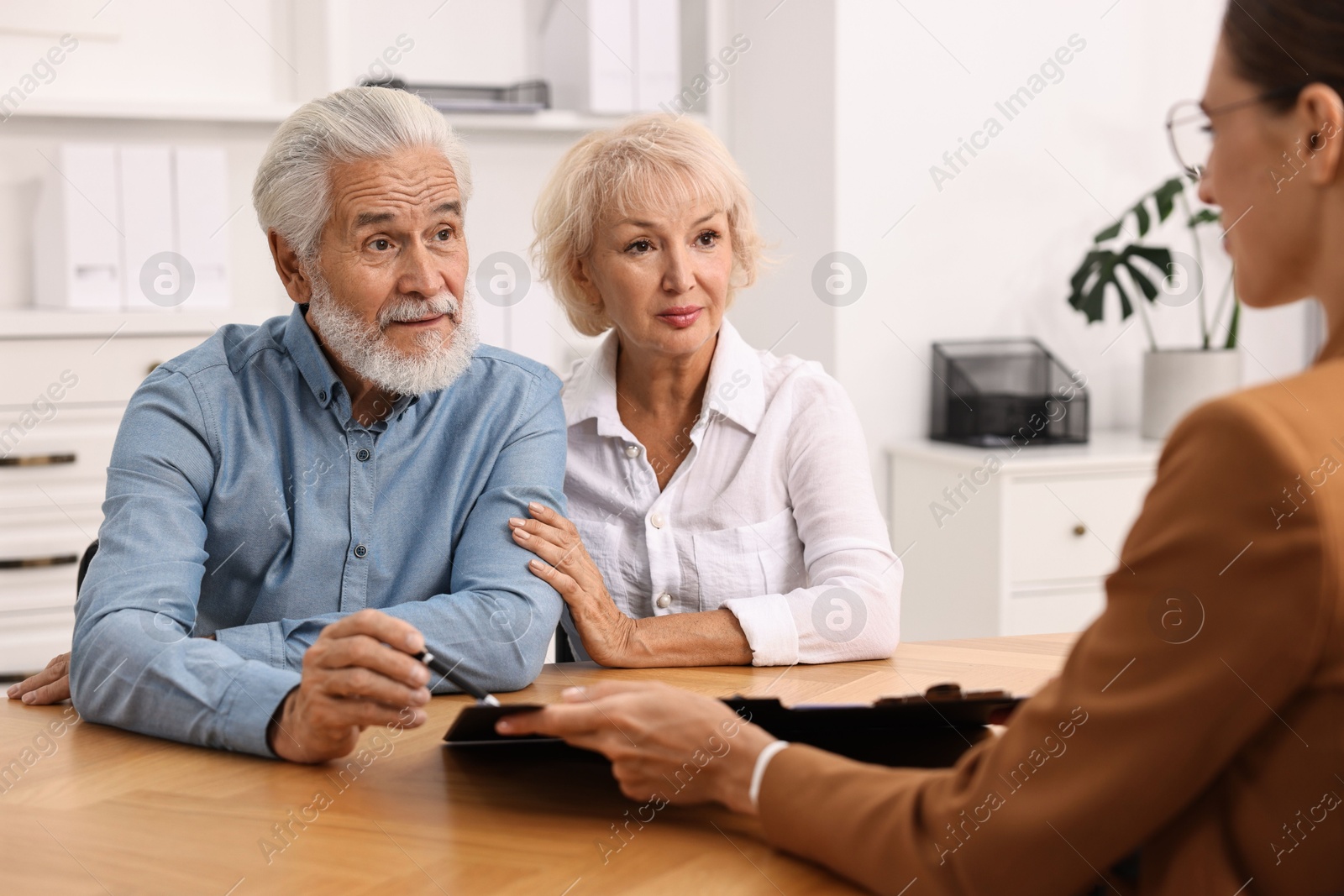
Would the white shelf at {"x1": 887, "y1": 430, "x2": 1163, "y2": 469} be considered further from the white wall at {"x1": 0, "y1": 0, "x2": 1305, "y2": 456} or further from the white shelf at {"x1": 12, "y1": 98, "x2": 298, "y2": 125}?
the white shelf at {"x1": 12, "y1": 98, "x2": 298, "y2": 125}

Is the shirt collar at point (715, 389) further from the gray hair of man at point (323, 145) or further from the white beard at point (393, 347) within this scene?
the gray hair of man at point (323, 145)

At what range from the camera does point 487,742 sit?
1.16m

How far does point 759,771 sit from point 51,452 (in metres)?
2.58

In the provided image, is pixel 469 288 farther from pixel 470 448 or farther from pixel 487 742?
pixel 487 742

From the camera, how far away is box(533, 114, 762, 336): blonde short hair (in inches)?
76.7

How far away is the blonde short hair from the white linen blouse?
0.22m

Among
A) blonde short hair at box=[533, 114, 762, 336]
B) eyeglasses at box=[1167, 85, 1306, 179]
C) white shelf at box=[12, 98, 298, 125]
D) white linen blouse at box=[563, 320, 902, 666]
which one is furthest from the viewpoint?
white shelf at box=[12, 98, 298, 125]

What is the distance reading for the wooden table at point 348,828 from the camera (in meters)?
0.93

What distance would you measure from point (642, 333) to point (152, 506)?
2.58ft

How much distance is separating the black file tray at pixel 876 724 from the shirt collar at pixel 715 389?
0.80m

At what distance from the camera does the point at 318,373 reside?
5.39ft

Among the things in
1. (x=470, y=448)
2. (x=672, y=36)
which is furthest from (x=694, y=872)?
(x=672, y=36)

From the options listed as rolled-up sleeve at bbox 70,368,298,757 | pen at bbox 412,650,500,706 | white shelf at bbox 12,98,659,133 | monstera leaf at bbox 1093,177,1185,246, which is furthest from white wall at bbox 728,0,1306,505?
pen at bbox 412,650,500,706

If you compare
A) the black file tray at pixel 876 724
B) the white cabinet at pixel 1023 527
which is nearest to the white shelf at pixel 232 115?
the white cabinet at pixel 1023 527
